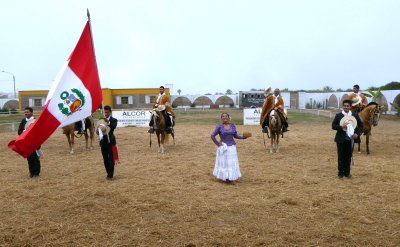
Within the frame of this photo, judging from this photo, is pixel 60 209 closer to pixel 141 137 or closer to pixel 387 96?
pixel 141 137

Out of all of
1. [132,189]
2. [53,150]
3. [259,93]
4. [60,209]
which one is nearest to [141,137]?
[53,150]

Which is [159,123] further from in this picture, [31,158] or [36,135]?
[36,135]

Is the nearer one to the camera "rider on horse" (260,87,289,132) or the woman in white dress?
the woman in white dress

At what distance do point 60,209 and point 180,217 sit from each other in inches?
91.5

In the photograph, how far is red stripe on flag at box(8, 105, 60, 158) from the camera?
18.9 ft

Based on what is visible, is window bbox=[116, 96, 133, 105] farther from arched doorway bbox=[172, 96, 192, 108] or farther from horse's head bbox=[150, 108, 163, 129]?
horse's head bbox=[150, 108, 163, 129]

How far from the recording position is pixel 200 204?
21.6 feet

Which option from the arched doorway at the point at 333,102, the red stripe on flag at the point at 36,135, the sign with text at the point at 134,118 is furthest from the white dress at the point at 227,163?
the arched doorway at the point at 333,102

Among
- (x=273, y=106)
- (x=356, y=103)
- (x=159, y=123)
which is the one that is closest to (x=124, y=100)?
(x=159, y=123)

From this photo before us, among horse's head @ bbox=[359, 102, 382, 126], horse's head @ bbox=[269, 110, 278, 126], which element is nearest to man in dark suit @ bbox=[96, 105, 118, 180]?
horse's head @ bbox=[269, 110, 278, 126]

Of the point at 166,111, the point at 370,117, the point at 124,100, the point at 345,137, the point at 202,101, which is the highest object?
the point at 124,100

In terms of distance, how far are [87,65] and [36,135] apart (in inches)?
63.9

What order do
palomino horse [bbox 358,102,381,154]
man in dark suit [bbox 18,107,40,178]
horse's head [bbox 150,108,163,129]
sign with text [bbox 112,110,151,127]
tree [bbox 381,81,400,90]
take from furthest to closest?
tree [bbox 381,81,400,90] → sign with text [bbox 112,110,151,127] → horse's head [bbox 150,108,163,129] → palomino horse [bbox 358,102,381,154] → man in dark suit [bbox 18,107,40,178]

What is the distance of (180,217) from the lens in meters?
5.92
